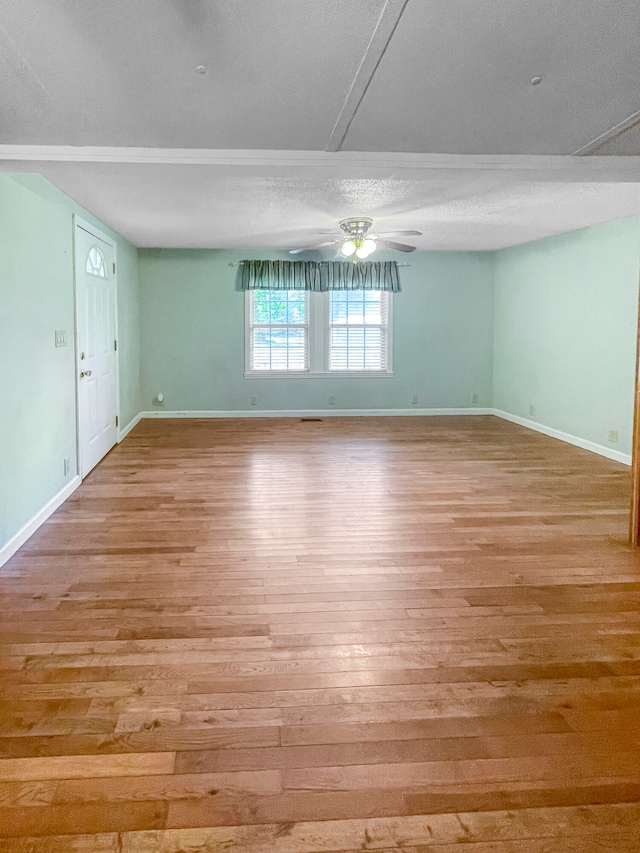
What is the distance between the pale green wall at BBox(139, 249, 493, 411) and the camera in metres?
8.59

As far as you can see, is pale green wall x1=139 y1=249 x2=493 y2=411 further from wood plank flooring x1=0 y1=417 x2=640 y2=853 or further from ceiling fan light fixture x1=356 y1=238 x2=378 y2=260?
wood plank flooring x1=0 y1=417 x2=640 y2=853

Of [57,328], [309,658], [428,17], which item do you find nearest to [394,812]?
[309,658]

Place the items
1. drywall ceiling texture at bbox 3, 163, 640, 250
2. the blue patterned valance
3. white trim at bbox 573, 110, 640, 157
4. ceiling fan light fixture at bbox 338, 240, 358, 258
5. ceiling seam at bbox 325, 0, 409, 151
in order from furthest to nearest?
1. the blue patterned valance
2. ceiling fan light fixture at bbox 338, 240, 358, 258
3. drywall ceiling texture at bbox 3, 163, 640, 250
4. white trim at bbox 573, 110, 640, 157
5. ceiling seam at bbox 325, 0, 409, 151

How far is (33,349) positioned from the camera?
4.02 metres

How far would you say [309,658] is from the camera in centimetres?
243

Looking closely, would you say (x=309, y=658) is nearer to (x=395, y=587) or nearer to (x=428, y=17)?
(x=395, y=587)

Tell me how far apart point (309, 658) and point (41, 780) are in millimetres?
1010

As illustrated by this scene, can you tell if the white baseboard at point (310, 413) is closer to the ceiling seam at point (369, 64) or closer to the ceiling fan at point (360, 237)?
the ceiling fan at point (360, 237)

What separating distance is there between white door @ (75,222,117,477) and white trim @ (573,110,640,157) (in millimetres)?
3832

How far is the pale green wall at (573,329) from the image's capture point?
594cm

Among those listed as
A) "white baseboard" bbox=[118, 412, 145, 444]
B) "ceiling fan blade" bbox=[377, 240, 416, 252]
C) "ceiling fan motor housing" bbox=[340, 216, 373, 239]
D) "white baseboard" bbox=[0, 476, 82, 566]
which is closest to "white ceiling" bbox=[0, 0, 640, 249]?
"white baseboard" bbox=[0, 476, 82, 566]

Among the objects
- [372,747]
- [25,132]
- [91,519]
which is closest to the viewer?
[372,747]

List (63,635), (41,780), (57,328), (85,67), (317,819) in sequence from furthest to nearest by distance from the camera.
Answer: (57,328) → (63,635) → (85,67) → (41,780) → (317,819)

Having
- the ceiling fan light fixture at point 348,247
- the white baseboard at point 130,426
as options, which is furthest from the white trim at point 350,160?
the white baseboard at point 130,426
